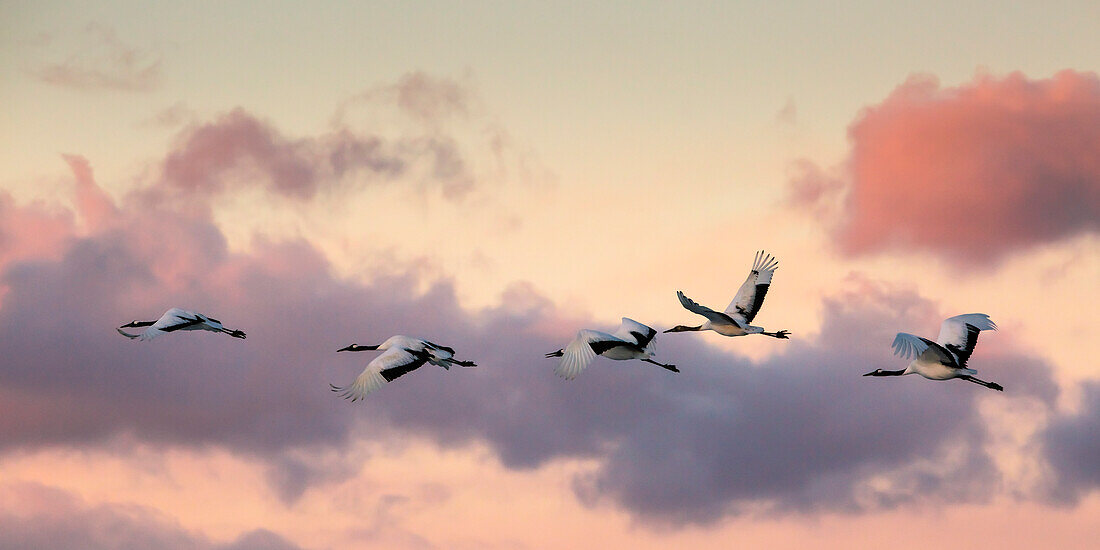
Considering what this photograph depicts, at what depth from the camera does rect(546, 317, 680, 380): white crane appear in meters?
49.2

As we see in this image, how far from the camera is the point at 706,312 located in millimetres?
53031

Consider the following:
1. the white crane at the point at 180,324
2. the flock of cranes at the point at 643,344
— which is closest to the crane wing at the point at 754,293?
the flock of cranes at the point at 643,344

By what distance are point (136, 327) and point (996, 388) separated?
35278 mm

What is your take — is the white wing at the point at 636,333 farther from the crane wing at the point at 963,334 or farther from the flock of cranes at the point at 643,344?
the crane wing at the point at 963,334

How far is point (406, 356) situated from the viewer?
2055 inches

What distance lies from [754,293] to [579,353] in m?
A: 9.80

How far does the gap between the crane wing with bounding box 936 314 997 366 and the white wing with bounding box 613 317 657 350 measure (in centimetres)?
1086

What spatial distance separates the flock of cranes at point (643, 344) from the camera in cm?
4972

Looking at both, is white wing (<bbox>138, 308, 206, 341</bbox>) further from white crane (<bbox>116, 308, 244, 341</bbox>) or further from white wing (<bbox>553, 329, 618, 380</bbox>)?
white wing (<bbox>553, 329, 618, 380</bbox>)

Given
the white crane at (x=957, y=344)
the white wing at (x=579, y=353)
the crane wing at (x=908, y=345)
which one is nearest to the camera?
the crane wing at (x=908, y=345)

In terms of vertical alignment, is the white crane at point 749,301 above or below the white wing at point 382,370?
above

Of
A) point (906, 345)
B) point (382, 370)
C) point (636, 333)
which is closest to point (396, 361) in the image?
point (382, 370)

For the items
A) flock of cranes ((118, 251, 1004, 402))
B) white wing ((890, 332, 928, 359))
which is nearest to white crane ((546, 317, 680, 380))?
flock of cranes ((118, 251, 1004, 402))

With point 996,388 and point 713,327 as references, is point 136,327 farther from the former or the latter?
point 996,388
